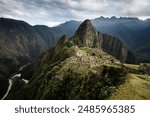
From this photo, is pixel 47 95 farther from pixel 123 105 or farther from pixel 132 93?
pixel 123 105

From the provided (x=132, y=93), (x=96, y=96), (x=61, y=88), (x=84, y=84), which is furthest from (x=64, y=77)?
(x=132, y=93)

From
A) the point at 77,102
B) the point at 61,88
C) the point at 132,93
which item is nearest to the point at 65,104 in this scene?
the point at 77,102

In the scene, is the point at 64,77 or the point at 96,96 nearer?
the point at 96,96

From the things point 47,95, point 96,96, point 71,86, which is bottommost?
point 47,95

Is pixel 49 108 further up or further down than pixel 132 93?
further up

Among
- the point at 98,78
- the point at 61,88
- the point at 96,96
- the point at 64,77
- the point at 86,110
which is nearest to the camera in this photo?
the point at 86,110

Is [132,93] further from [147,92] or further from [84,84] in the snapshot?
[84,84]

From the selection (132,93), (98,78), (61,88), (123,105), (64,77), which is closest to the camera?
(123,105)

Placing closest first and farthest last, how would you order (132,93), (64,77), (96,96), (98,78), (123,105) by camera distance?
(123,105) < (132,93) < (96,96) < (98,78) < (64,77)

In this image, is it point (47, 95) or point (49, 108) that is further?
point (47, 95)
